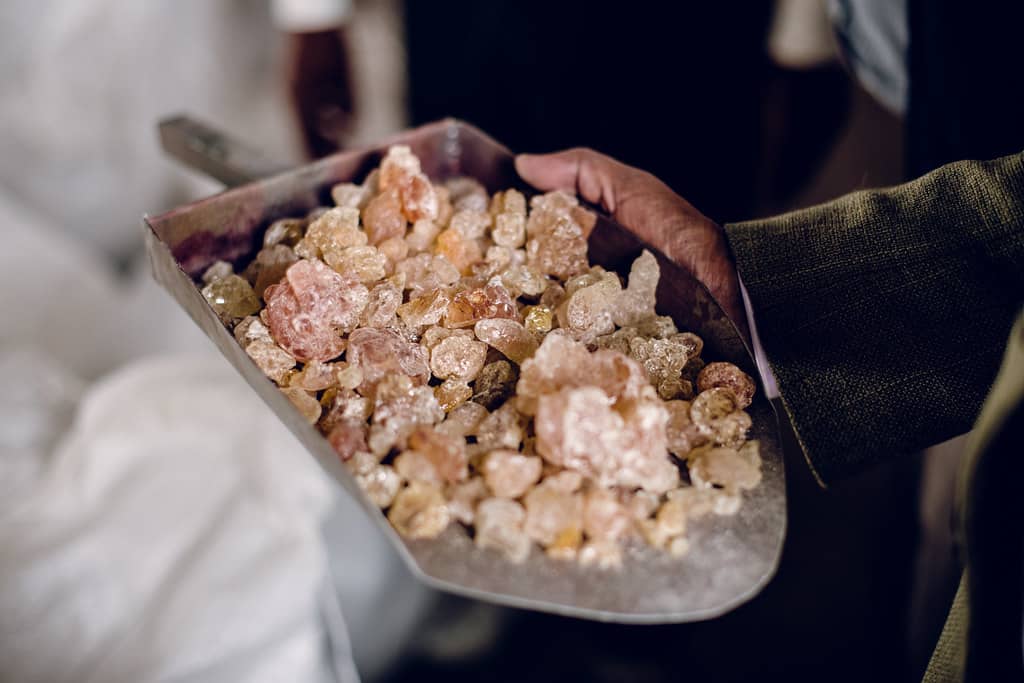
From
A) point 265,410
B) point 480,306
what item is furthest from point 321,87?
point 480,306

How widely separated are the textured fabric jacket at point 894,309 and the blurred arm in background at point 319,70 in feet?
4.77

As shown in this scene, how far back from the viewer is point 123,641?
0.80 metres

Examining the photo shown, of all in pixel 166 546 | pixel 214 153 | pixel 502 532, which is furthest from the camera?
pixel 166 546

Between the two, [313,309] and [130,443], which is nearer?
[313,309]

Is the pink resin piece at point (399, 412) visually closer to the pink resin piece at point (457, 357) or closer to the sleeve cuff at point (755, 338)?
the pink resin piece at point (457, 357)

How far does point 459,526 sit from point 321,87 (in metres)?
1.66

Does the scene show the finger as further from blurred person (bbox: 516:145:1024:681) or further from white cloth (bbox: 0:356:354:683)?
white cloth (bbox: 0:356:354:683)

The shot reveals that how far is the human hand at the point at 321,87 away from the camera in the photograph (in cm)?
178

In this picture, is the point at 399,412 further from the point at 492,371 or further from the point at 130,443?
the point at 130,443

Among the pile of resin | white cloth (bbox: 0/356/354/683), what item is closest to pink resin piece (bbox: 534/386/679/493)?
the pile of resin

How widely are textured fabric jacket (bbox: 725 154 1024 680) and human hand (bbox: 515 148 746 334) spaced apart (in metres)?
0.02

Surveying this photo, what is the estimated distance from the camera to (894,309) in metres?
0.51

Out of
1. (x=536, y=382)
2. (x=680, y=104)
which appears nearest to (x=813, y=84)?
(x=680, y=104)

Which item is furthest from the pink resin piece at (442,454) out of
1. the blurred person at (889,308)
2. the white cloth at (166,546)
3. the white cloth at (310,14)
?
the white cloth at (310,14)
